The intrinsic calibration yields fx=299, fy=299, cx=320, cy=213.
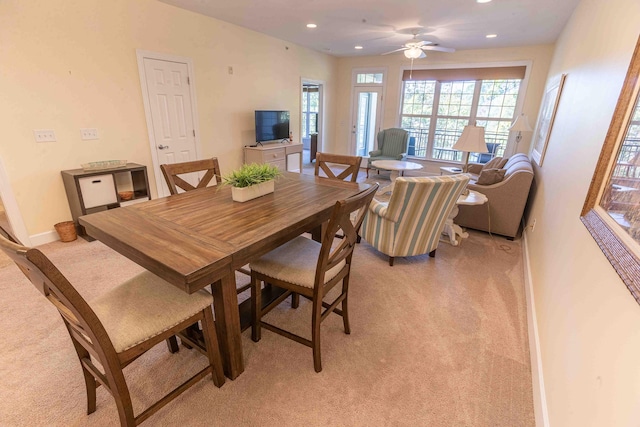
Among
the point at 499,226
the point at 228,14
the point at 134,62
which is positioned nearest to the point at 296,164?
the point at 228,14

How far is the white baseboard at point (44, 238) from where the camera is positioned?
3.00 metres

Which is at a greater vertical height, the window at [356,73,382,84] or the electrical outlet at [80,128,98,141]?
the window at [356,73,382,84]

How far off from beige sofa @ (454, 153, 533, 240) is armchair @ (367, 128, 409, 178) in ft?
9.21

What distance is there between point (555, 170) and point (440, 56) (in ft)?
14.4

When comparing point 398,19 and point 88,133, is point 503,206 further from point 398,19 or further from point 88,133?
point 88,133

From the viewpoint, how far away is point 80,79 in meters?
3.01

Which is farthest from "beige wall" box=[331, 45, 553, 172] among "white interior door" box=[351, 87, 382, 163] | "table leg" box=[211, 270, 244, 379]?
"table leg" box=[211, 270, 244, 379]

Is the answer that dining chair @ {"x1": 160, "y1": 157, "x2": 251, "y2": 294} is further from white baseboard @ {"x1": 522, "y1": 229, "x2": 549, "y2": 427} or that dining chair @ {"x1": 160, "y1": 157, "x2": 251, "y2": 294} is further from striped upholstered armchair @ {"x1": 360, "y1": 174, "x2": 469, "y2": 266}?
white baseboard @ {"x1": 522, "y1": 229, "x2": 549, "y2": 427}

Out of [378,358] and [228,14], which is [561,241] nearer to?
[378,358]

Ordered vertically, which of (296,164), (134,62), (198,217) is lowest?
(296,164)

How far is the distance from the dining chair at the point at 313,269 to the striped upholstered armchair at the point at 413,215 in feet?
2.83

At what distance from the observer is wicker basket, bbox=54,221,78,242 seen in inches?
120

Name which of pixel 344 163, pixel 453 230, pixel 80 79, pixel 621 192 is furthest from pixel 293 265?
pixel 80 79

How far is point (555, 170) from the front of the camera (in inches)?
98.8
